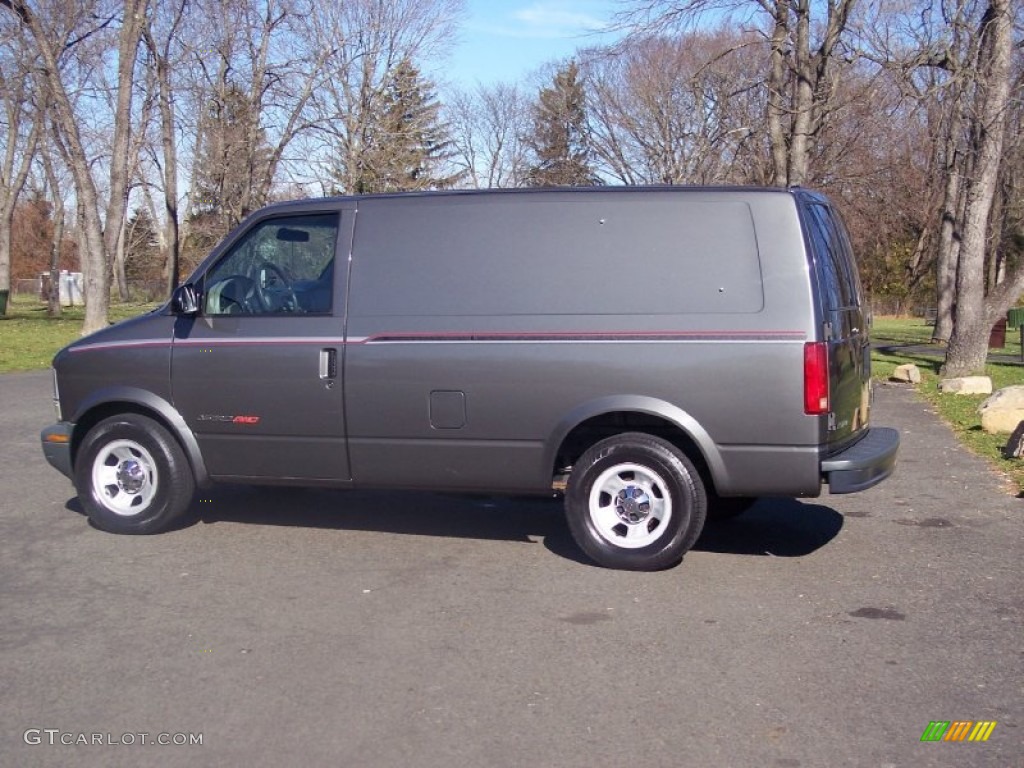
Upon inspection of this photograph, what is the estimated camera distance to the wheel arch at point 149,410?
7.02m

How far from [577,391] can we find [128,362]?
3006 millimetres

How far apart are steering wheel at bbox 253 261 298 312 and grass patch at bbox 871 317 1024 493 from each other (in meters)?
5.77

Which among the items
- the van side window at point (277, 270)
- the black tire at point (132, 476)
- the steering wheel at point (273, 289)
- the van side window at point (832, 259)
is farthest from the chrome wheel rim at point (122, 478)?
the van side window at point (832, 259)

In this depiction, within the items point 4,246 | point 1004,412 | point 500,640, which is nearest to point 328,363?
point 500,640

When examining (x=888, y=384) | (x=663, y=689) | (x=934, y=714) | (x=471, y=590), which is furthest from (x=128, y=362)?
(x=888, y=384)

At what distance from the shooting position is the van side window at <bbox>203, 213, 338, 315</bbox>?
22.6ft

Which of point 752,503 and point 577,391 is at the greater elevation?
point 577,391

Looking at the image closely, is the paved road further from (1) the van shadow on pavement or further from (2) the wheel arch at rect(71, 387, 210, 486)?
(2) the wheel arch at rect(71, 387, 210, 486)

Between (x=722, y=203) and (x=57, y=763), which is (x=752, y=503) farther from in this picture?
(x=57, y=763)

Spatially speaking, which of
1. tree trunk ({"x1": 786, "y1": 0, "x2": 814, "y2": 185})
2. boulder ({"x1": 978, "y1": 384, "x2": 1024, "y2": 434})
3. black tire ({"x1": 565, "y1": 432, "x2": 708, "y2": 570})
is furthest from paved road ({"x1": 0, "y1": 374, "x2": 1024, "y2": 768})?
tree trunk ({"x1": 786, "y1": 0, "x2": 814, "y2": 185})

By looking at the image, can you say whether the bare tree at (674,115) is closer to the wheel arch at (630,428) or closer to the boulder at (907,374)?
the boulder at (907,374)

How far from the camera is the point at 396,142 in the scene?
35.7m

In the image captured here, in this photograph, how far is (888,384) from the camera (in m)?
17.5

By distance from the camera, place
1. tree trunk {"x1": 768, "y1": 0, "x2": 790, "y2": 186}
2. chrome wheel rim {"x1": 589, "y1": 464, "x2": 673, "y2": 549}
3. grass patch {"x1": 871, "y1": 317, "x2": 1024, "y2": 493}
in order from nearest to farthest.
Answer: chrome wheel rim {"x1": 589, "y1": 464, "x2": 673, "y2": 549}
grass patch {"x1": 871, "y1": 317, "x2": 1024, "y2": 493}
tree trunk {"x1": 768, "y1": 0, "x2": 790, "y2": 186}
